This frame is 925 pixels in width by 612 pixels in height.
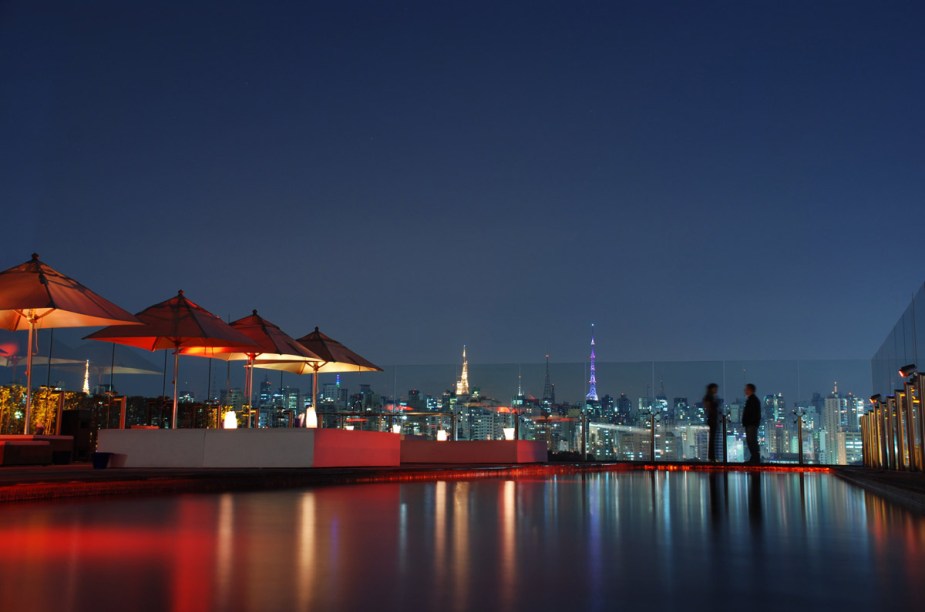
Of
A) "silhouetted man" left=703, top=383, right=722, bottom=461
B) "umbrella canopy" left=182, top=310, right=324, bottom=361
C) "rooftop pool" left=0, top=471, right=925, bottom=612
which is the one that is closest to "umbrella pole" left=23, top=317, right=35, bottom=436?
"umbrella canopy" left=182, top=310, right=324, bottom=361

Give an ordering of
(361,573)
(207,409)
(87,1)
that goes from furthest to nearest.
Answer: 1. (87,1)
2. (207,409)
3. (361,573)

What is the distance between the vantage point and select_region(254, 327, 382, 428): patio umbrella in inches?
585

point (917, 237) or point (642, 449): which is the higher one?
point (917, 237)

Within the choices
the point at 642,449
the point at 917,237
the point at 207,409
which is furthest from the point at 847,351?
the point at 207,409

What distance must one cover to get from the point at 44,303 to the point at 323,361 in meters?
6.00

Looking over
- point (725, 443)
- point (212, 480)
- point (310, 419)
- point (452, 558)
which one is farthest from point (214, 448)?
point (725, 443)

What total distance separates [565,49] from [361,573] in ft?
58.0

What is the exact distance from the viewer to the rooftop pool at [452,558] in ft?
6.84

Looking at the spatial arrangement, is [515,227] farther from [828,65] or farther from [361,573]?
[361,573]

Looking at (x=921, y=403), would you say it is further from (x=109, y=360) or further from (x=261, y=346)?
(x=109, y=360)

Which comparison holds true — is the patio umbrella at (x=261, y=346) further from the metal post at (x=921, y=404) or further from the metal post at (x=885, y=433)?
the metal post at (x=885, y=433)

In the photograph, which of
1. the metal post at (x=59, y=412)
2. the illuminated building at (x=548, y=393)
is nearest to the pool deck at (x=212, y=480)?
the metal post at (x=59, y=412)

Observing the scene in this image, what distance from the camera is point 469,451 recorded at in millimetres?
16859

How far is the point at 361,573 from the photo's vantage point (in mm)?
2465
